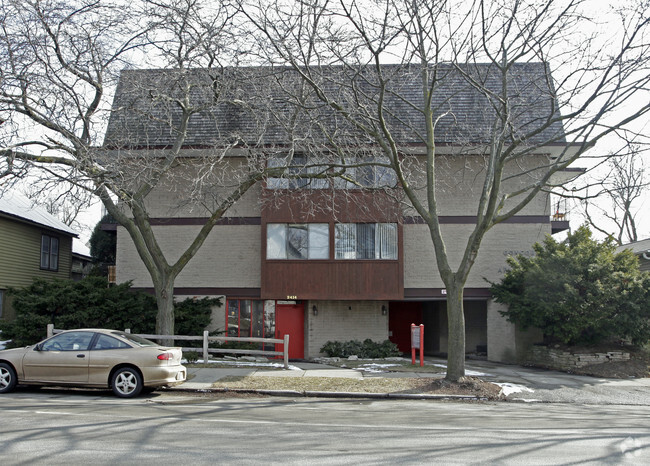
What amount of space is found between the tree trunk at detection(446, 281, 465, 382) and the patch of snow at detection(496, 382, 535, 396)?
1077mm

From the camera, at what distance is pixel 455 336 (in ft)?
47.0

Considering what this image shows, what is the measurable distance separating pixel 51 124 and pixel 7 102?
1133 millimetres

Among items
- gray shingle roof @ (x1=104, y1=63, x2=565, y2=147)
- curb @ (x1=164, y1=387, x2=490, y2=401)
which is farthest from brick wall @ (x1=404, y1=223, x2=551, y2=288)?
curb @ (x1=164, y1=387, x2=490, y2=401)

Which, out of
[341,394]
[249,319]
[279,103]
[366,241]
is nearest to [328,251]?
[366,241]

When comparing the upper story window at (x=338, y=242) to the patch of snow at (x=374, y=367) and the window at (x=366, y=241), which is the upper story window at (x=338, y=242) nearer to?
the window at (x=366, y=241)

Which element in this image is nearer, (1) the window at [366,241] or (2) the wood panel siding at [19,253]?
(1) the window at [366,241]

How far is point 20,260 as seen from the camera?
1050 inches

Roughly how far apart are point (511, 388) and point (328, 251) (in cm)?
952

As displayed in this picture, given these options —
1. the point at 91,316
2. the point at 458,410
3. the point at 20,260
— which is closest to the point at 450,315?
the point at 458,410

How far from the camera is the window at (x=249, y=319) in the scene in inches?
905

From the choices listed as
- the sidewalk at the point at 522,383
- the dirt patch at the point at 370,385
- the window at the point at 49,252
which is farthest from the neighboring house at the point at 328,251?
the window at the point at 49,252

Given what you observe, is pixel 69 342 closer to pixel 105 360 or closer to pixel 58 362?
pixel 58 362

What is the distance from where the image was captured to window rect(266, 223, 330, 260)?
22.5 meters

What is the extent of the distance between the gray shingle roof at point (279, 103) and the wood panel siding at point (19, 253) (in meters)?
8.72
